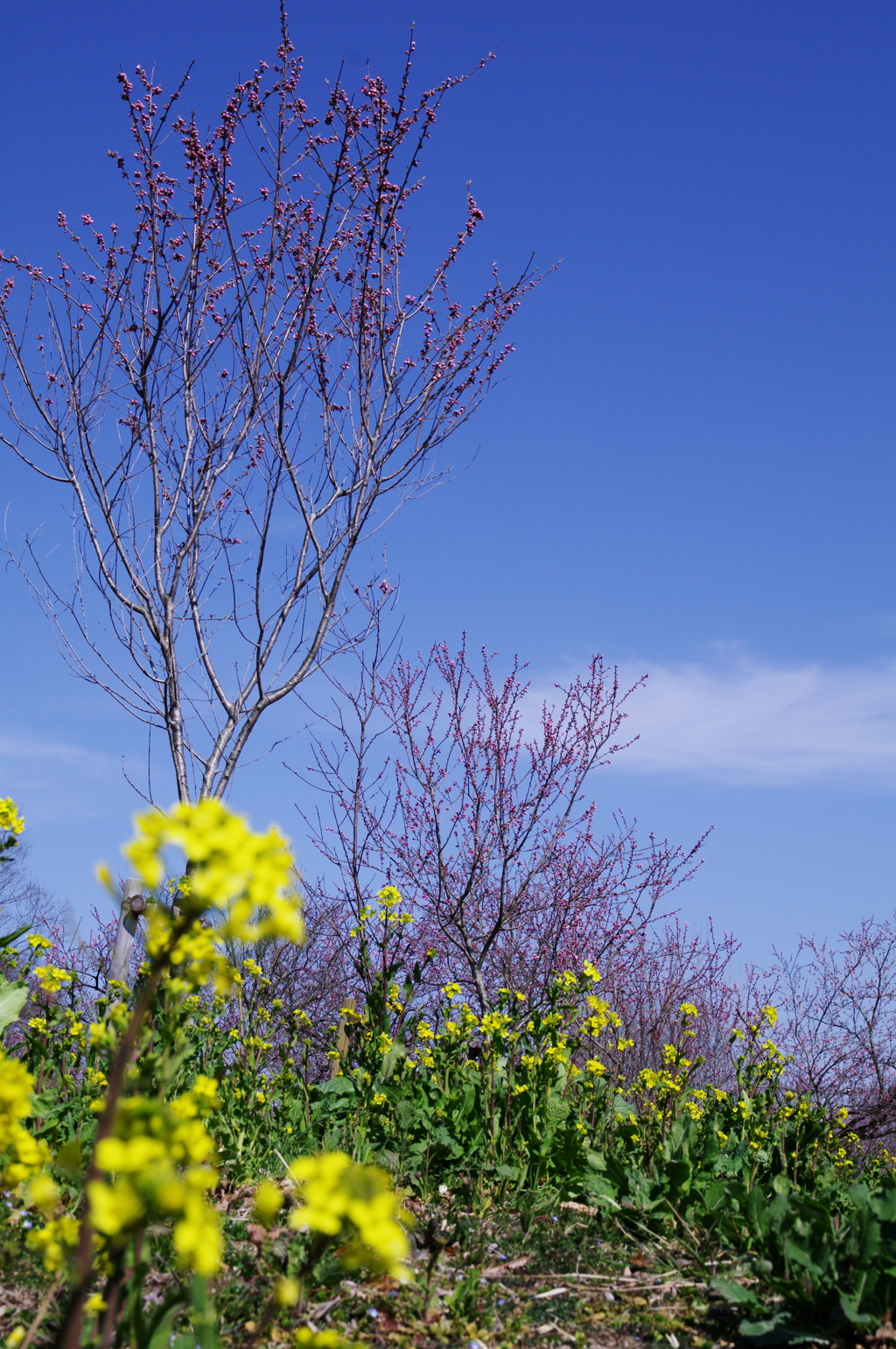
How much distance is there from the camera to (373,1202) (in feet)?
3.72

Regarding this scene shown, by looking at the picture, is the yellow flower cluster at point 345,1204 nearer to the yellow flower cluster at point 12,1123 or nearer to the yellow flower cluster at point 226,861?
the yellow flower cluster at point 226,861

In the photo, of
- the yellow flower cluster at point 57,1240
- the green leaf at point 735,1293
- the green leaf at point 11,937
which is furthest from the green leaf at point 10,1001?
the green leaf at point 735,1293

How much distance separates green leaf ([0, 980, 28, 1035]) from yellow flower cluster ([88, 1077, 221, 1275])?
7.44 feet

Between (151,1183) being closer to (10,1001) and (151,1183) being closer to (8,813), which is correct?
(8,813)

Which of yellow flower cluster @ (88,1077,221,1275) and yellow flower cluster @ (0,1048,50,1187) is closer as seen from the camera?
yellow flower cluster @ (88,1077,221,1275)

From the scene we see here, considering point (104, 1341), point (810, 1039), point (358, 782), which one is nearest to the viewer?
point (104, 1341)

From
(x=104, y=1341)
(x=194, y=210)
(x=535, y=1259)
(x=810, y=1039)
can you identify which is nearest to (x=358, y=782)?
(x=194, y=210)

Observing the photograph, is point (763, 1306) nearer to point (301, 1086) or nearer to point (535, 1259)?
point (535, 1259)

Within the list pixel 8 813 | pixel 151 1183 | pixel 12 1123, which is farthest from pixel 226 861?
pixel 8 813

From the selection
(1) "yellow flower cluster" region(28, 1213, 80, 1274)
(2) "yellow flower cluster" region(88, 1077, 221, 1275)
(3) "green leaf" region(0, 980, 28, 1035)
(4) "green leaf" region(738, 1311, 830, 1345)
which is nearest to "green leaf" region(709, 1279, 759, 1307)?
(4) "green leaf" region(738, 1311, 830, 1345)

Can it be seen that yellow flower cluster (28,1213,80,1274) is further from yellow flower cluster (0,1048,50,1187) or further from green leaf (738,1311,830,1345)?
green leaf (738,1311,830,1345)

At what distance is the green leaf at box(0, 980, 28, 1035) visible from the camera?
3201 mm

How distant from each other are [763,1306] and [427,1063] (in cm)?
213

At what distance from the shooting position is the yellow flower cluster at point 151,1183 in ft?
3.39
